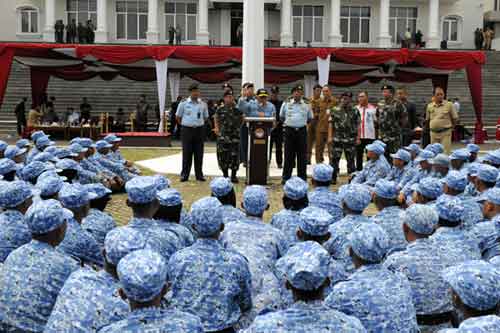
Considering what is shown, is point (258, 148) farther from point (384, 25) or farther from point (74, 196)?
point (384, 25)

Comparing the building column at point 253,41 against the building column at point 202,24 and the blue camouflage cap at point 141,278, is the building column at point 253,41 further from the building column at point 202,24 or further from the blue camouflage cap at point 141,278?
the building column at point 202,24

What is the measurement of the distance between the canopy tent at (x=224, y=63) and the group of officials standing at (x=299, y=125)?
550 cm

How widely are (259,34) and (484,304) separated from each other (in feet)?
34.3

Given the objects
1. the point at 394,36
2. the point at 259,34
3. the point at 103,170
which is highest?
the point at 394,36

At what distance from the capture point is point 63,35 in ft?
122

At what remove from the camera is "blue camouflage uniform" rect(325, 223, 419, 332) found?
3232 millimetres

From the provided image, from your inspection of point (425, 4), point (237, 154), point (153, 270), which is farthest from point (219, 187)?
point (425, 4)

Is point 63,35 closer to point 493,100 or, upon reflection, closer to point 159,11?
point 159,11

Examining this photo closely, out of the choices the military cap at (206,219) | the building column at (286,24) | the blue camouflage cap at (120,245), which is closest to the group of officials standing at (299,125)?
the military cap at (206,219)

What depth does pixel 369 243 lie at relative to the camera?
3.36m

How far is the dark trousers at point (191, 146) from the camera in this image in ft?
36.7

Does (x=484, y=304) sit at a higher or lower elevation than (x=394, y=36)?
lower

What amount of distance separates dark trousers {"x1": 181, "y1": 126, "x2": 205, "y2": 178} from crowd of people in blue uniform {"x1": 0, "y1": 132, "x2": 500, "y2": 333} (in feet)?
17.4

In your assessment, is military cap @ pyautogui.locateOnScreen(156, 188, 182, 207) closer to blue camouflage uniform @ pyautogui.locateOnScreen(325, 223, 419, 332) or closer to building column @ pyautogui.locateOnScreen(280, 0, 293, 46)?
blue camouflage uniform @ pyautogui.locateOnScreen(325, 223, 419, 332)
